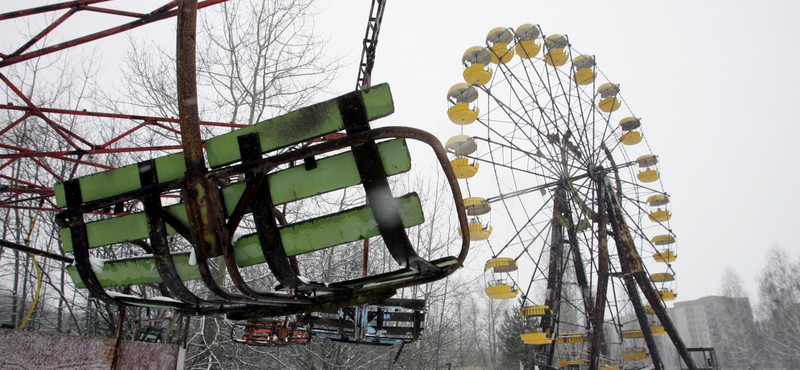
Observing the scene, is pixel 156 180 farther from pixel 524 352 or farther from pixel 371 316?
pixel 524 352

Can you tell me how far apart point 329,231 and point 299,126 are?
446mm

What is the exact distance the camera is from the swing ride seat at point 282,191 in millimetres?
1579

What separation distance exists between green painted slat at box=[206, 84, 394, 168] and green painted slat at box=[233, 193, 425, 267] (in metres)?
0.34

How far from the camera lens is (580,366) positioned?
1186cm

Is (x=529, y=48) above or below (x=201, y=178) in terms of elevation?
above

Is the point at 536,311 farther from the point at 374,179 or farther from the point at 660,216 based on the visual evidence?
the point at 374,179

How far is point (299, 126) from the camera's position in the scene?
1.63m

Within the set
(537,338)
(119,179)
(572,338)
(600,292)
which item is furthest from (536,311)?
(119,179)

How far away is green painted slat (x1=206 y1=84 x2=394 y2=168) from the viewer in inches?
61.2

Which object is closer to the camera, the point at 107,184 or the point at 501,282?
the point at 107,184

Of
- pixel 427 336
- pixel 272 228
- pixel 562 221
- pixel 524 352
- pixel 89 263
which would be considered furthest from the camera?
pixel 524 352

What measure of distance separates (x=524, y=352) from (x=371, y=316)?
85.6ft

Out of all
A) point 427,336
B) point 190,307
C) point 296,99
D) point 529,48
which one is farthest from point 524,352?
point 190,307

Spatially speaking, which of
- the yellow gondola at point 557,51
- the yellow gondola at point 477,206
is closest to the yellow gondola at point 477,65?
the yellow gondola at point 557,51
